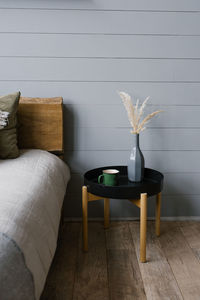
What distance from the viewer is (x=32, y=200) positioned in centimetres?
124

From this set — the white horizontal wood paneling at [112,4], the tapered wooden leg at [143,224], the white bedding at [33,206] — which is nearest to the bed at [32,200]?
the white bedding at [33,206]

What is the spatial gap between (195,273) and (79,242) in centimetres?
73

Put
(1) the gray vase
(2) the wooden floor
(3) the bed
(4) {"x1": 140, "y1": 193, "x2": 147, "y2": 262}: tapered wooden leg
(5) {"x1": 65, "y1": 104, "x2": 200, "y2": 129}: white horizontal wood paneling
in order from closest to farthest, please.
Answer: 1. (3) the bed
2. (2) the wooden floor
3. (4) {"x1": 140, "y1": 193, "x2": 147, "y2": 262}: tapered wooden leg
4. (1) the gray vase
5. (5) {"x1": 65, "y1": 104, "x2": 200, "y2": 129}: white horizontal wood paneling

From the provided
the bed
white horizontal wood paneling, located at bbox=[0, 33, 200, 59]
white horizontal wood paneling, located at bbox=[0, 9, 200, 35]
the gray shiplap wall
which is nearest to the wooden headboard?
the bed

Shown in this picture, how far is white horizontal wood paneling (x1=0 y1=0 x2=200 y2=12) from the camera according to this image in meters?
2.06

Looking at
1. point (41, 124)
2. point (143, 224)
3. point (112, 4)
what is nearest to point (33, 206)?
point (143, 224)

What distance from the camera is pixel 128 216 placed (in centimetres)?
236

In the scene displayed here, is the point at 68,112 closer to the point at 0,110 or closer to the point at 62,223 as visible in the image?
the point at 0,110

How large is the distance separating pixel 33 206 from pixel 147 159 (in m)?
1.24

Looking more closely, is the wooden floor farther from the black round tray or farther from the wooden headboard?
the wooden headboard

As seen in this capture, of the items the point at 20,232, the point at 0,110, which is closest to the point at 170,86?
the point at 0,110

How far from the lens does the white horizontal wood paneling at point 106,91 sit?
216 centimetres

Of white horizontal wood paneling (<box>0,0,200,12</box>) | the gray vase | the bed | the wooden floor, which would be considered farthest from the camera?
white horizontal wood paneling (<box>0,0,200,12</box>)

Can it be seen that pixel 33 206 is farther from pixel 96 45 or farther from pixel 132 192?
pixel 96 45
